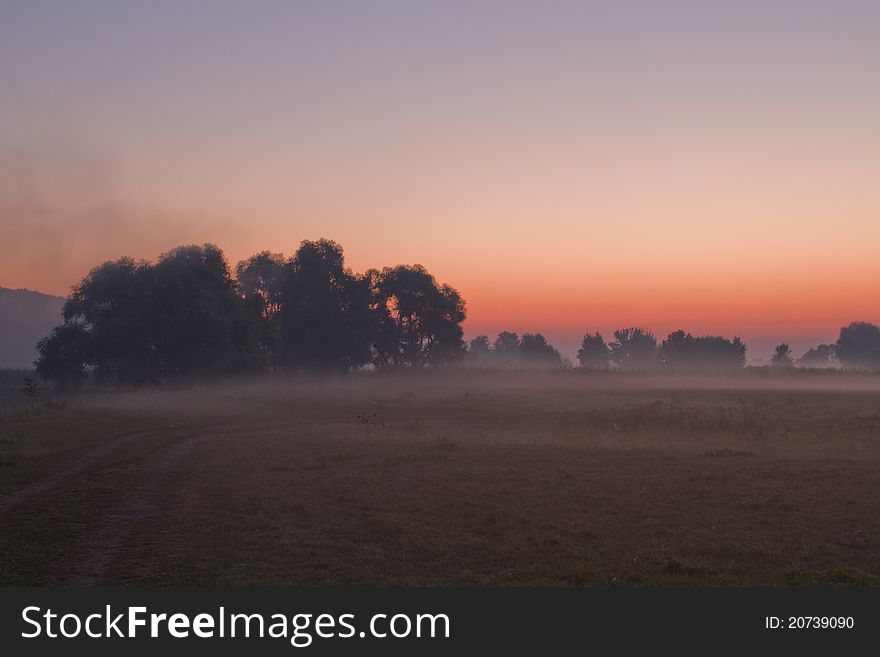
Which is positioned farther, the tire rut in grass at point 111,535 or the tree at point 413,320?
the tree at point 413,320

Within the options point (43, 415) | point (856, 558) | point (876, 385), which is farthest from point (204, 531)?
point (876, 385)

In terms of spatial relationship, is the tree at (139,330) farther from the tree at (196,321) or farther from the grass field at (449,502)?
the grass field at (449,502)

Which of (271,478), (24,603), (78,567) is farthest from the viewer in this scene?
(271,478)

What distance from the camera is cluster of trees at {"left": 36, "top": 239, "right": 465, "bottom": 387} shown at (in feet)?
242

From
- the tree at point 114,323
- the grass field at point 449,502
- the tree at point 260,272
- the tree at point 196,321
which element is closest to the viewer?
the grass field at point 449,502

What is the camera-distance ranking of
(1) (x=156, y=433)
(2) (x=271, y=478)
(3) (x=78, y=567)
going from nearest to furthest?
1. (3) (x=78, y=567)
2. (2) (x=271, y=478)
3. (1) (x=156, y=433)

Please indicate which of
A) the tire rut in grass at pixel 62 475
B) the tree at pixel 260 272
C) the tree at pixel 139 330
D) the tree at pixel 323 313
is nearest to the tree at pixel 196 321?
the tree at pixel 139 330

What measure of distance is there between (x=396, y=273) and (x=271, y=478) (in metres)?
103

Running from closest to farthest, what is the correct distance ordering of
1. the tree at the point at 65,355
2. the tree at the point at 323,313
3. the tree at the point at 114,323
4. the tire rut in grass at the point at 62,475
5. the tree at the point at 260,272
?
the tire rut in grass at the point at 62,475
the tree at the point at 114,323
the tree at the point at 65,355
the tree at the point at 323,313
the tree at the point at 260,272

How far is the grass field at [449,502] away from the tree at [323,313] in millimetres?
61617

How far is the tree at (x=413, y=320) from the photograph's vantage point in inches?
4906

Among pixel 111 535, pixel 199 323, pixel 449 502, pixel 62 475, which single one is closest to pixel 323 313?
pixel 199 323

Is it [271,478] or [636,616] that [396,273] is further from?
[636,616]

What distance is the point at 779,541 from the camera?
49.2 ft
